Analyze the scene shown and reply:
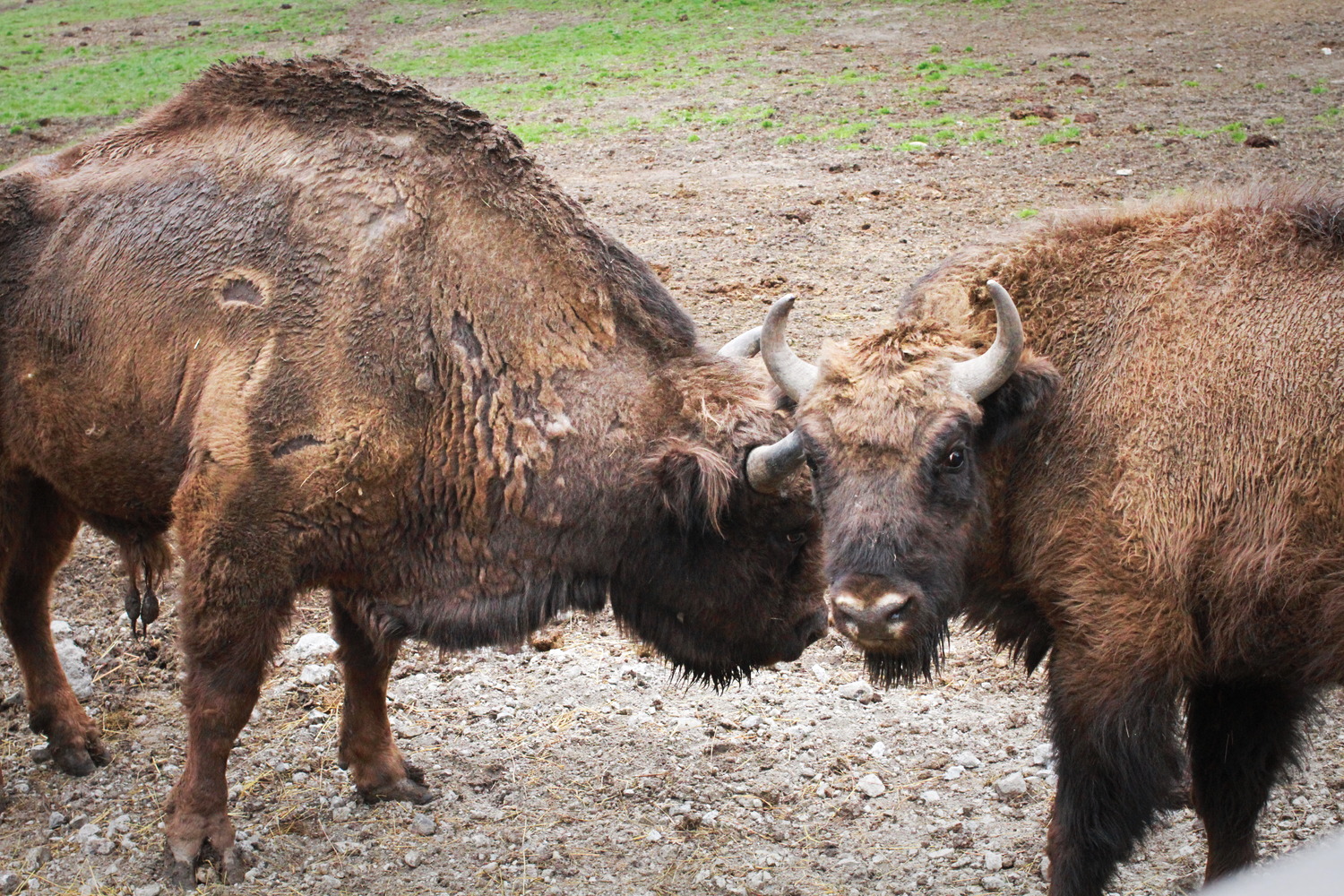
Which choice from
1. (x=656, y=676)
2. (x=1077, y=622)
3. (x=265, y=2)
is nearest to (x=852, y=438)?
(x=1077, y=622)

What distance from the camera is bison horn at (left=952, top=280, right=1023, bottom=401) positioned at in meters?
3.55

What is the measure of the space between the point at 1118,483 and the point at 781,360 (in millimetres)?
1095

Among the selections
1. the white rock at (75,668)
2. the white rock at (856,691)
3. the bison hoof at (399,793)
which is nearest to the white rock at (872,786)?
the white rock at (856,691)

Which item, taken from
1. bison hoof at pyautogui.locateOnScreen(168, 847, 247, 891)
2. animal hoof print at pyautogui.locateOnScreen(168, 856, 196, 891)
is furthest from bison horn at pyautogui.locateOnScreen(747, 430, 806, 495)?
animal hoof print at pyautogui.locateOnScreen(168, 856, 196, 891)

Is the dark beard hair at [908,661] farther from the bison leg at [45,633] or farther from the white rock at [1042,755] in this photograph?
the bison leg at [45,633]

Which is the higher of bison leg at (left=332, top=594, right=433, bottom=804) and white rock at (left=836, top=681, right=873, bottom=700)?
bison leg at (left=332, top=594, right=433, bottom=804)

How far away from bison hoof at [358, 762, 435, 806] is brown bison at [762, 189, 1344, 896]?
211cm

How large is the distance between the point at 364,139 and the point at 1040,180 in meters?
8.47

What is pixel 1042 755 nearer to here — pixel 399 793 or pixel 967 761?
pixel 967 761

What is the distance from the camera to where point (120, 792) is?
4.92m

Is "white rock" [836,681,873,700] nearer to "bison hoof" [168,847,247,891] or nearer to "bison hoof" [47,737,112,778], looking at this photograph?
"bison hoof" [168,847,247,891]

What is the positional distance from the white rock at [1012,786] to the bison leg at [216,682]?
277cm

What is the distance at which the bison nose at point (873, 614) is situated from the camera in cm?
346

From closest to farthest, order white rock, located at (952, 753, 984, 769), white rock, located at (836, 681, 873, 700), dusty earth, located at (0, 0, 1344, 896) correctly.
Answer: dusty earth, located at (0, 0, 1344, 896) < white rock, located at (952, 753, 984, 769) < white rock, located at (836, 681, 873, 700)
